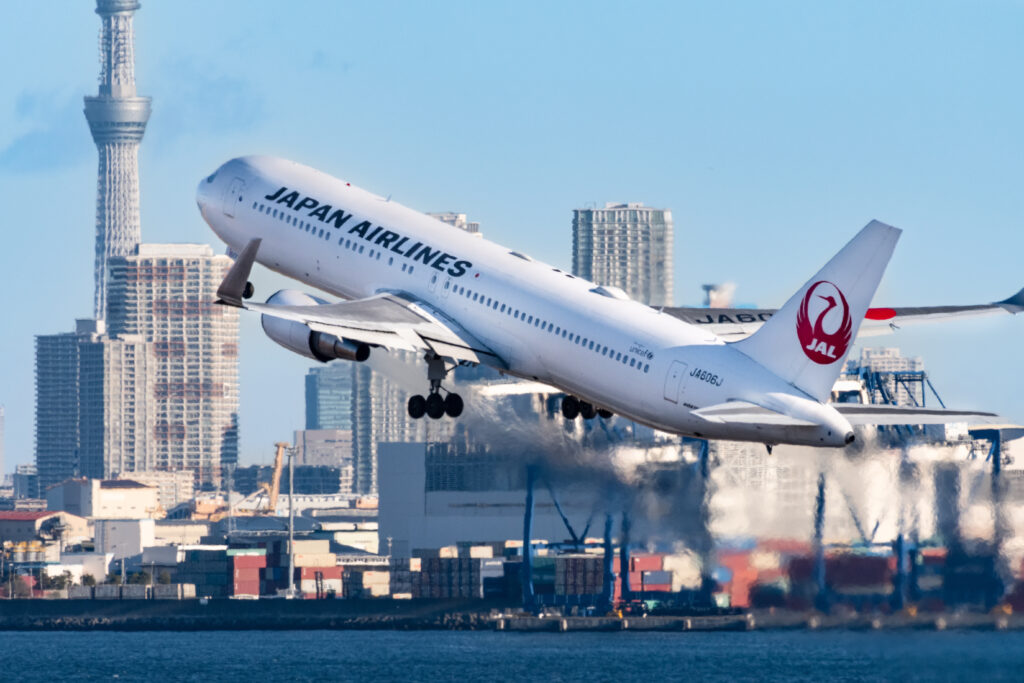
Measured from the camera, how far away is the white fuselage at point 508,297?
175ft

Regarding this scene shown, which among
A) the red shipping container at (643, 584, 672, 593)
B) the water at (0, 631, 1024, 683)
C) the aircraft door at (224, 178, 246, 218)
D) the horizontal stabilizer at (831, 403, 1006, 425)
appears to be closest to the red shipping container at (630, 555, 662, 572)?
the red shipping container at (643, 584, 672, 593)

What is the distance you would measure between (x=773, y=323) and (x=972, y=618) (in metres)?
18.1

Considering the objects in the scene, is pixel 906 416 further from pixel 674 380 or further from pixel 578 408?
pixel 578 408

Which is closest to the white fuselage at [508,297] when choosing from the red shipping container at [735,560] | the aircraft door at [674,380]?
the aircraft door at [674,380]

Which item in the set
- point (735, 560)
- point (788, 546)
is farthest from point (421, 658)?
point (788, 546)

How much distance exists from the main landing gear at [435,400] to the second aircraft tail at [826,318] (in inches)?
414

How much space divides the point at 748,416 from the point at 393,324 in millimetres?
12901

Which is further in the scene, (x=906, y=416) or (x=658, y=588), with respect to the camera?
(x=658, y=588)

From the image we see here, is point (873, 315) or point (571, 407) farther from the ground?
point (873, 315)

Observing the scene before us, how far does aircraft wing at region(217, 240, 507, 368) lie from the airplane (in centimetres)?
4

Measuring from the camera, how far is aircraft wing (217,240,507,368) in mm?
59500

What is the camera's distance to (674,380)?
5409cm

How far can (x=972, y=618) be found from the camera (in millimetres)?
66875

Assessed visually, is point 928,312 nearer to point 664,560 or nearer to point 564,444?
point 564,444
